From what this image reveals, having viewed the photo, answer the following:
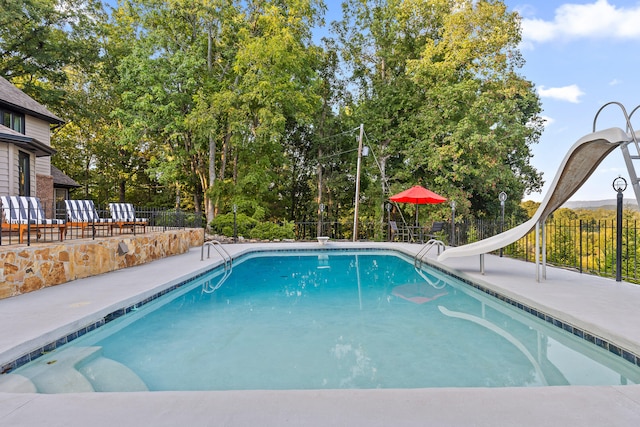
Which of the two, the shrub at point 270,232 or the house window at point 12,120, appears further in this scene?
the shrub at point 270,232

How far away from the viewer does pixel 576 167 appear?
5.49m

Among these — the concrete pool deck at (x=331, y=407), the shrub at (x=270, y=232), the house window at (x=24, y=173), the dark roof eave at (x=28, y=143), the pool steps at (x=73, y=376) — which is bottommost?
the pool steps at (x=73, y=376)

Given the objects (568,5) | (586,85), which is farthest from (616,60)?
(568,5)

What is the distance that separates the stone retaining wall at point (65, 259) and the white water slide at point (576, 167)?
7.47 m

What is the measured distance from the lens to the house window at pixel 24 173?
36.4 ft

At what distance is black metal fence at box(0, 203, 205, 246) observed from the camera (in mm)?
7203

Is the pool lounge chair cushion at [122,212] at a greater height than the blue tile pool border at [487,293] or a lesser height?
greater

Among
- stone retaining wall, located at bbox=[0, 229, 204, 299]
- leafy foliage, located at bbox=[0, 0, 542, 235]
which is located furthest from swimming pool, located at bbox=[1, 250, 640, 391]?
leafy foliage, located at bbox=[0, 0, 542, 235]

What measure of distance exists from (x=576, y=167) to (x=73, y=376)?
667 cm

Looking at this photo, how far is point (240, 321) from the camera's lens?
16.8 feet

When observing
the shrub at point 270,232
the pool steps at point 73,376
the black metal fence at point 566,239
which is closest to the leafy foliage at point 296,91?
the shrub at point 270,232

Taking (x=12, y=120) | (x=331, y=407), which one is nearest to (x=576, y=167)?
(x=331, y=407)

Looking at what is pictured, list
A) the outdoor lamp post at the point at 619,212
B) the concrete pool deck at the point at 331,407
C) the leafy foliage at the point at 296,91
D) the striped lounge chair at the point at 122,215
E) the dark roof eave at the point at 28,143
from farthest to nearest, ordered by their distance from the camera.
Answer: the leafy foliage at the point at 296,91 → the striped lounge chair at the point at 122,215 → the dark roof eave at the point at 28,143 → the outdoor lamp post at the point at 619,212 → the concrete pool deck at the point at 331,407

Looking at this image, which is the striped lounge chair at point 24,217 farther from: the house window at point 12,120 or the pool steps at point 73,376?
the house window at point 12,120
